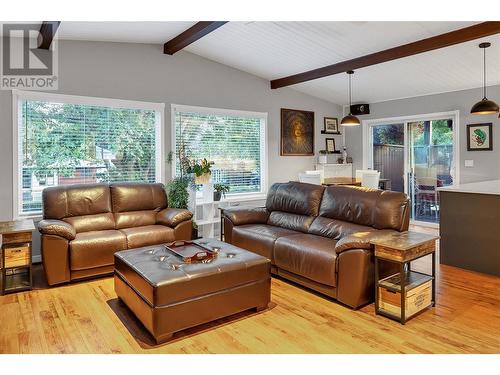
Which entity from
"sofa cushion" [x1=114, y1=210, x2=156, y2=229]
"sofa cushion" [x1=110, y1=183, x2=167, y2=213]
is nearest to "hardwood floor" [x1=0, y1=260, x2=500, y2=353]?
"sofa cushion" [x1=114, y1=210, x2=156, y2=229]

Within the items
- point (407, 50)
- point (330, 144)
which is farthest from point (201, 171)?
point (330, 144)

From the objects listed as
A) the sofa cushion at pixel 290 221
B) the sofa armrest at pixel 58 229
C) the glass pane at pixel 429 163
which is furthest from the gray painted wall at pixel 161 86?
the sofa cushion at pixel 290 221

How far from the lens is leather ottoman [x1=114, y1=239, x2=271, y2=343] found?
8.19 ft

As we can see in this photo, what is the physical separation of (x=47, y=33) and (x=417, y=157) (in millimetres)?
6325

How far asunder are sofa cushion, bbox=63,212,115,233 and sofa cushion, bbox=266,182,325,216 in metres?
2.01

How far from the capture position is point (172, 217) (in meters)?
4.43

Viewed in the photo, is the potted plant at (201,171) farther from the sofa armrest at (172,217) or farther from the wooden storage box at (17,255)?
the wooden storage box at (17,255)

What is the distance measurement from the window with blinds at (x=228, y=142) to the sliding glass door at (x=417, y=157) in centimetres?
248

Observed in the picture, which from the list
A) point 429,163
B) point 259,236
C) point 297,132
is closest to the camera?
point 259,236

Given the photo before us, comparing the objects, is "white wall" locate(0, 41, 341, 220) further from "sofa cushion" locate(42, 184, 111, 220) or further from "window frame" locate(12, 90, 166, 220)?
"sofa cushion" locate(42, 184, 111, 220)

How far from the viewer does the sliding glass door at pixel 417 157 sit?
6.37 metres

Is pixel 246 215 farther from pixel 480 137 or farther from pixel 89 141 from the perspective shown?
pixel 480 137

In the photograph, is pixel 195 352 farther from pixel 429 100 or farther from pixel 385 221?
pixel 429 100
